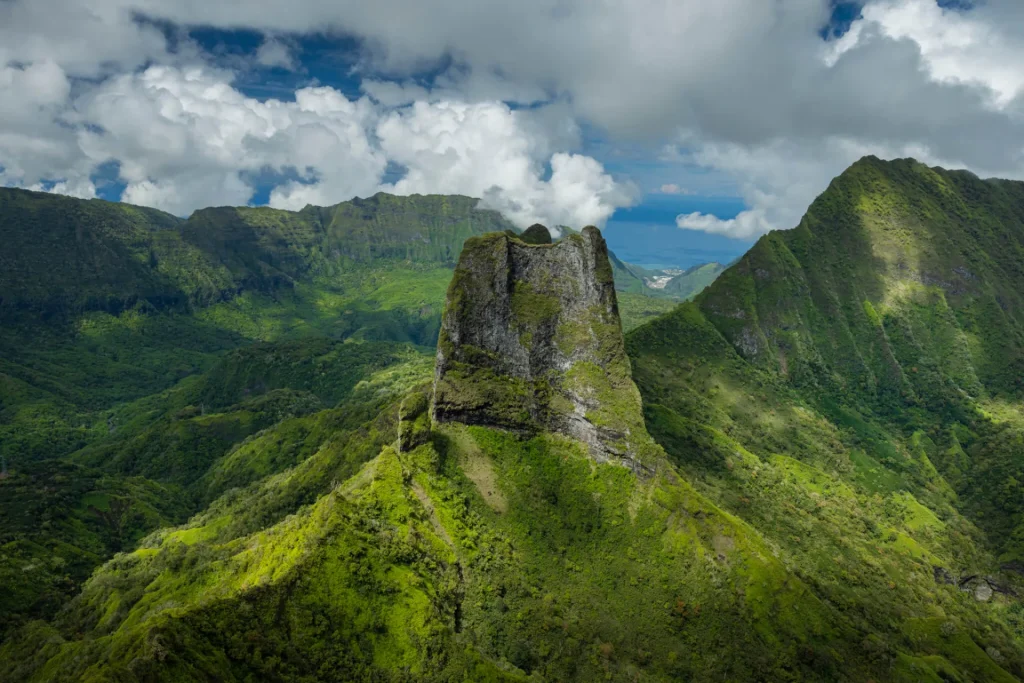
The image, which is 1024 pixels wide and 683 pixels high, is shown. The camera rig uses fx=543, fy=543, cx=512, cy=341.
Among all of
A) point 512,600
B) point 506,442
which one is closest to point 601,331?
point 506,442

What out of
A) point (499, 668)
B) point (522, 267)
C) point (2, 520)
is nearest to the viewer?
point (499, 668)

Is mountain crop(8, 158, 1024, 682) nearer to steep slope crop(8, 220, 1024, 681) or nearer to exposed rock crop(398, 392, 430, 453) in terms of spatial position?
steep slope crop(8, 220, 1024, 681)

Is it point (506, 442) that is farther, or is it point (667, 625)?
point (506, 442)

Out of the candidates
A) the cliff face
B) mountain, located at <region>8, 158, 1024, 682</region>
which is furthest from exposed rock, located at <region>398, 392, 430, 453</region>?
the cliff face

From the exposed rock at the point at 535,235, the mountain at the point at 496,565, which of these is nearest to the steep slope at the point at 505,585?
the mountain at the point at 496,565

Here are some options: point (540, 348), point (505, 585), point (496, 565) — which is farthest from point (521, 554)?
point (540, 348)

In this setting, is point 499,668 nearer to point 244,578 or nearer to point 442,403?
point 244,578

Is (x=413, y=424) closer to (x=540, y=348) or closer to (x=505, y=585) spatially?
(x=505, y=585)

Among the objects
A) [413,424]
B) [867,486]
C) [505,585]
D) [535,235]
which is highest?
[535,235]

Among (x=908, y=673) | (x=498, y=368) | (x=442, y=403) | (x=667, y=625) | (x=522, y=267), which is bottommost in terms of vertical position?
(x=908, y=673)
